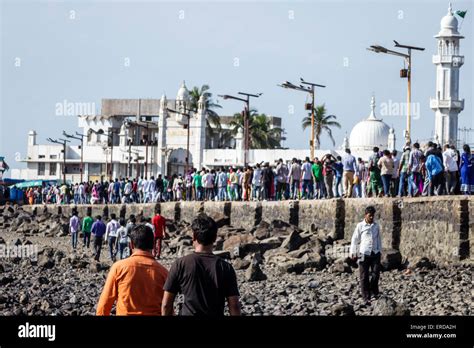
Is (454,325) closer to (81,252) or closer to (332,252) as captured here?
(332,252)

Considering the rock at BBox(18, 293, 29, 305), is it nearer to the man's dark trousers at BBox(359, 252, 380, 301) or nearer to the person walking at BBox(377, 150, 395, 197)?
the man's dark trousers at BBox(359, 252, 380, 301)

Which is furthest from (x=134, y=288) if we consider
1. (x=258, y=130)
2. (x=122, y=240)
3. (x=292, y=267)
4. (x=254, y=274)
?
(x=258, y=130)

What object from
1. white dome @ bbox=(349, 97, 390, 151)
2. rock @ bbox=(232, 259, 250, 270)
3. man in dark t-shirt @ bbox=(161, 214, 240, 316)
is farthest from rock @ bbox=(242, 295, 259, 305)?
white dome @ bbox=(349, 97, 390, 151)

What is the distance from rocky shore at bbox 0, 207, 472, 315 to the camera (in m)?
16.6

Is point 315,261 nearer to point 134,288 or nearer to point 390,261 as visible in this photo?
point 390,261

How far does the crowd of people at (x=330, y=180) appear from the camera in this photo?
24.1 m

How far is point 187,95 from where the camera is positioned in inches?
3465

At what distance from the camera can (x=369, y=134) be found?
79.4 metres

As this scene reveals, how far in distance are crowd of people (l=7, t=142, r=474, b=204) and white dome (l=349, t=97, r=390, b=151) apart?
32.0m

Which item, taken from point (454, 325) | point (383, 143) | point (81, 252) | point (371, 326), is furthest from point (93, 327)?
point (383, 143)

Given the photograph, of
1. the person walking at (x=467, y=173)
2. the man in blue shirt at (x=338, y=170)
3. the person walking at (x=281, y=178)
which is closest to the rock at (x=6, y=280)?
the person walking at (x=467, y=173)

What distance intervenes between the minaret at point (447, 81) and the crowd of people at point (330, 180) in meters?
28.2

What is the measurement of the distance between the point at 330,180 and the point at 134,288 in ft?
71.7

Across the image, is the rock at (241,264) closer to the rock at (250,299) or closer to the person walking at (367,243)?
the rock at (250,299)
